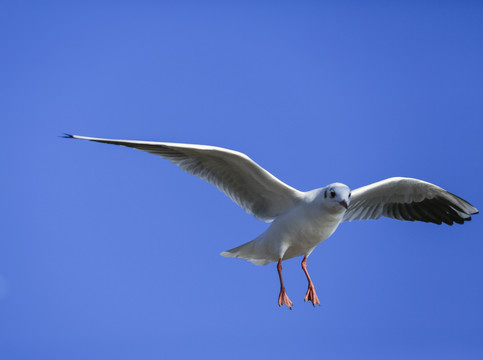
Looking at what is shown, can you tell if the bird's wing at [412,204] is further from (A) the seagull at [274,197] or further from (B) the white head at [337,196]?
(B) the white head at [337,196]

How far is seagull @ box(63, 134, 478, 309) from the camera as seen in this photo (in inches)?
265

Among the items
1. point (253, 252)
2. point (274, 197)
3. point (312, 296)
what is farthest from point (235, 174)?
point (312, 296)

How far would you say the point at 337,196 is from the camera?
6543 mm

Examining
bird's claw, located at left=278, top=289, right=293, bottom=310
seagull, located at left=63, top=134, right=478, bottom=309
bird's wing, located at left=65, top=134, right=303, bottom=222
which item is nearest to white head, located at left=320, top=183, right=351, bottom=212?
seagull, located at left=63, top=134, right=478, bottom=309

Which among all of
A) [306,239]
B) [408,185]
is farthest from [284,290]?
[408,185]

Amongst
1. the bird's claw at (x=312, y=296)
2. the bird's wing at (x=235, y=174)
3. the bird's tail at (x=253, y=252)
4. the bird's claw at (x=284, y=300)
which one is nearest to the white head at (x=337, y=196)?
the bird's wing at (x=235, y=174)

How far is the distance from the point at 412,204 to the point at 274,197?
2.12 meters

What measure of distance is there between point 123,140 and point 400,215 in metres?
3.82

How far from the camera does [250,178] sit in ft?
23.5

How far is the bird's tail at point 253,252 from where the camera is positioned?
729cm

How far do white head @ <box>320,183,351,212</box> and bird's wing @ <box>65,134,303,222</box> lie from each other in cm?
55

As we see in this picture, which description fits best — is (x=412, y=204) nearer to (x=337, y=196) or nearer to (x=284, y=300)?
(x=337, y=196)

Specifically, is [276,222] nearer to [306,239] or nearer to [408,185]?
[306,239]

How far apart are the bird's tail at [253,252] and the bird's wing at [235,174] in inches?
12.7
